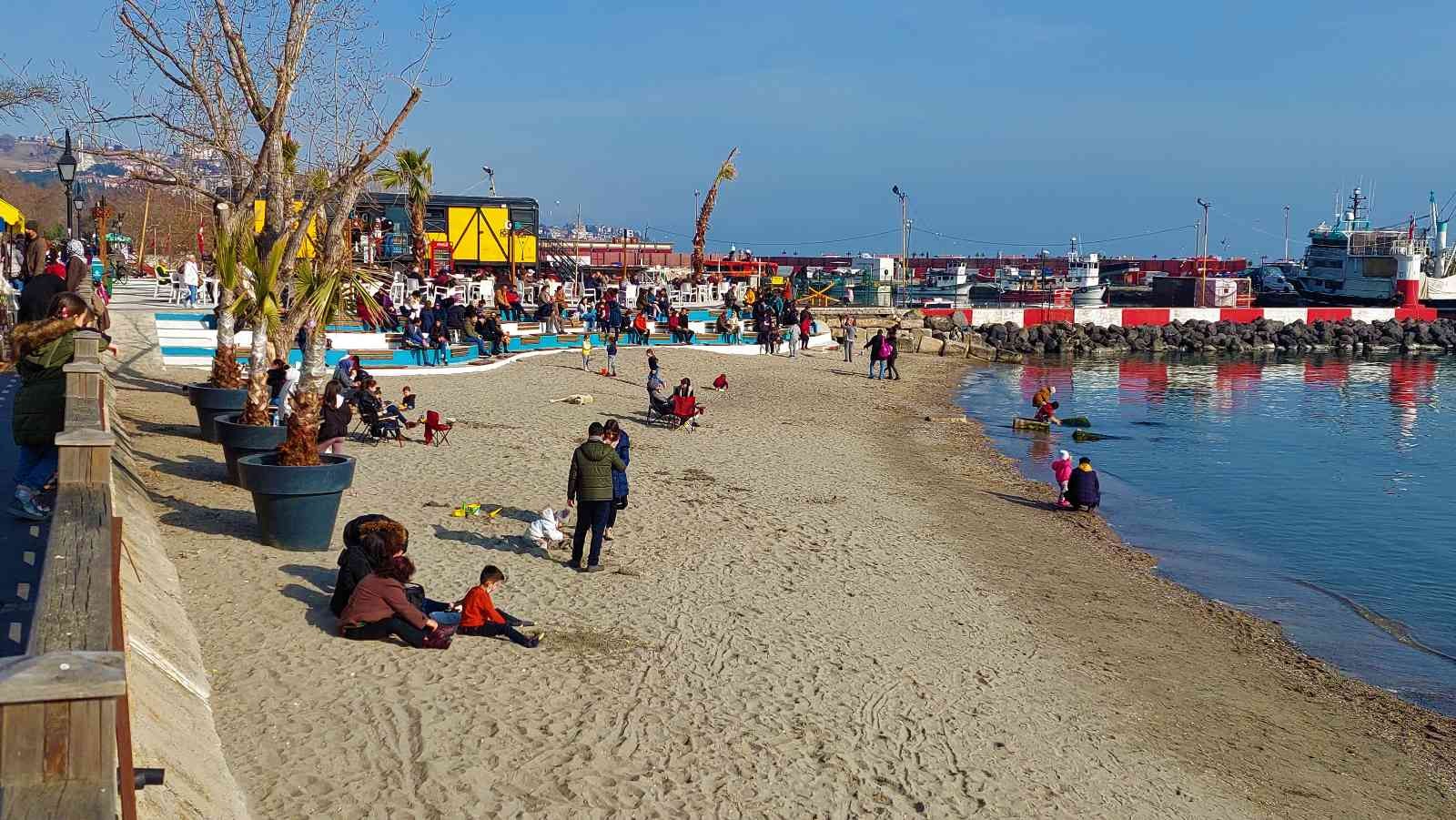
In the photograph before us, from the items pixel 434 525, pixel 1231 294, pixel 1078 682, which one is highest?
pixel 1231 294

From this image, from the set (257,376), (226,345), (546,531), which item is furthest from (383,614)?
(226,345)

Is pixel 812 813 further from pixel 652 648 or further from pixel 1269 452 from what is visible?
pixel 1269 452

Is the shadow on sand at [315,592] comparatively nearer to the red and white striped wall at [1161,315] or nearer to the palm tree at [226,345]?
the palm tree at [226,345]

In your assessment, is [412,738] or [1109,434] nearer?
[412,738]

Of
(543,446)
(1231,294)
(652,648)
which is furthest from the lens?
(1231,294)

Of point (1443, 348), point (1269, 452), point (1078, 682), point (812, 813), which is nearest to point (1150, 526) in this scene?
point (1078, 682)

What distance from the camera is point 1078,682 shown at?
33.2 feet

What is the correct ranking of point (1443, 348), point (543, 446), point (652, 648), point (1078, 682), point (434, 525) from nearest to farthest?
1. point (652, 648)
2. point (1078, 682)
3. point (434, 525)
4. point (543, 446)
5. point (1443, 348)

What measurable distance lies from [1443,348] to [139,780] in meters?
70.8

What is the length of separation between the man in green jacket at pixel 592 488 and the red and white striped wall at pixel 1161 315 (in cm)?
4784

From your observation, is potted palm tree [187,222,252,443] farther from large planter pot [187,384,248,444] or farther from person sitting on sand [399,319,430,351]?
person sitting on sand [399,319,430,351]

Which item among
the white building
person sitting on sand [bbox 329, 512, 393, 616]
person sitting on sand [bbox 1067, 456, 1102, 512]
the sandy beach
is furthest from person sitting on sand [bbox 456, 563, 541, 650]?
the white building

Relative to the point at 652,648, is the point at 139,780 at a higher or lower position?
higher

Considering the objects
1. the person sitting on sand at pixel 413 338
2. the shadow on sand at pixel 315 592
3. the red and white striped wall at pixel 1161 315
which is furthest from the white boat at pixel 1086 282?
the shadow on sand at pixel 315 592
